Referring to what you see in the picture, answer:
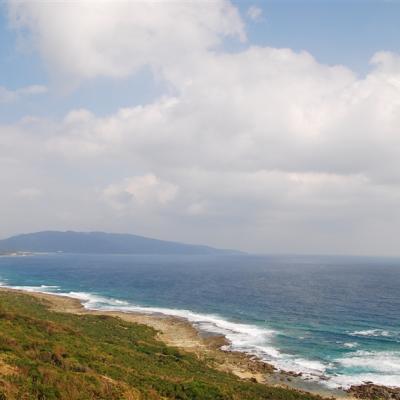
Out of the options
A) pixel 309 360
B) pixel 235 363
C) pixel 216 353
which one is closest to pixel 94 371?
pixel 235 363

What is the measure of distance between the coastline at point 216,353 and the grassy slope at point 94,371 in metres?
4.85

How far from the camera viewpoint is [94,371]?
91.3ft

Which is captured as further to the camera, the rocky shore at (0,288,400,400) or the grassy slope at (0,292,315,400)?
the rocky shore at (0,288,400,400)

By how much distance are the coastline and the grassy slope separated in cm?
485

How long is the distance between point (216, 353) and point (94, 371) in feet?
102

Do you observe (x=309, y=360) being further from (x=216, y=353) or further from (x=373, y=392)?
(x=216, y=353)

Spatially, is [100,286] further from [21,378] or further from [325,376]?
[21,378]

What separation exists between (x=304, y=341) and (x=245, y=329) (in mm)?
13200

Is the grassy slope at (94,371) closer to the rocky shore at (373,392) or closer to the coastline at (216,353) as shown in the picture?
the coastline at (216,353)

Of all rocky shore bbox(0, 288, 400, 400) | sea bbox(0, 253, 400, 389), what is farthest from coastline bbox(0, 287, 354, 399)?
sea bbox(0, 253, 400, 389)

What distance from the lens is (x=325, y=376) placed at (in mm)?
46156

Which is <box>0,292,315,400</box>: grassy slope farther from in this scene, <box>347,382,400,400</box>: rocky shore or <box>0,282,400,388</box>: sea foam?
<box>0,282,400,388</box>: sea foam

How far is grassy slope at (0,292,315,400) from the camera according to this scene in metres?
22.2

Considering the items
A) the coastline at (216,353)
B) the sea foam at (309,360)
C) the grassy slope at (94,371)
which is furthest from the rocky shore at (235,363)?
the grassy slope at (94,371)
